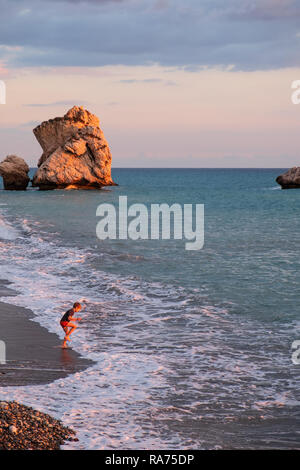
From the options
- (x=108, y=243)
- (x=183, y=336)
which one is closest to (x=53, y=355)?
(x=183, y=336)

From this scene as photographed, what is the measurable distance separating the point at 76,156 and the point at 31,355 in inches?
2985

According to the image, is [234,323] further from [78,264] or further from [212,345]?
[78,264]

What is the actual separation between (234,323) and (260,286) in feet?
17.5

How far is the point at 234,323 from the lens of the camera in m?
16.0

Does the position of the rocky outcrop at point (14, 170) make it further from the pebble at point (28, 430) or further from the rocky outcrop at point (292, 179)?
the pebble at point (28, 430)

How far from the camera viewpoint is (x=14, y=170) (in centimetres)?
8838

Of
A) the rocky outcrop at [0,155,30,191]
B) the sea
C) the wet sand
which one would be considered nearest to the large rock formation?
the rocky outcrop at [0,155,30,191]

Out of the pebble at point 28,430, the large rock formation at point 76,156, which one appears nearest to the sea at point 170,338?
the pebble at point 28,430

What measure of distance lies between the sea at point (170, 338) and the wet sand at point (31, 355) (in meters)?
0.32

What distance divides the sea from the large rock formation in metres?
53.9

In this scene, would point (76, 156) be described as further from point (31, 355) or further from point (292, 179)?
point (31, 355)

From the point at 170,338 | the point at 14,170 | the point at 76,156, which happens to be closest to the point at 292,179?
the point at 76,156

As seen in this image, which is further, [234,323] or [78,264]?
[78,264]

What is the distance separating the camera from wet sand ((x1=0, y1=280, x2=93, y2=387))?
11.1 m
